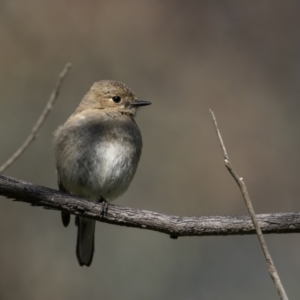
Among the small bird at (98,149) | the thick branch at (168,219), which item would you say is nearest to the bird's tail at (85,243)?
the small bird at (98,149)

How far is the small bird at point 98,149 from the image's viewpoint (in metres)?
5.65

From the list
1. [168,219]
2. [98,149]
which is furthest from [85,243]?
[168,219]

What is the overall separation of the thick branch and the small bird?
991 mm

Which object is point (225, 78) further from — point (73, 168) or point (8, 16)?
point (73, 168)

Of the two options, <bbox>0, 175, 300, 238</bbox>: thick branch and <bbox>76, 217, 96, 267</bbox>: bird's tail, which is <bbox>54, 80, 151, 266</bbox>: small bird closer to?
<bbox>76, 217, 96, 267</bbox>: bird's tail

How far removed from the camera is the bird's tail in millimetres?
6074

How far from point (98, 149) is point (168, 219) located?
147 cm

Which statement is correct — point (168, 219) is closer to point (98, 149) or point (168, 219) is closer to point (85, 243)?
point (98, 149)

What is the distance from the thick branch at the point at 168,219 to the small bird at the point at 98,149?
991 mm

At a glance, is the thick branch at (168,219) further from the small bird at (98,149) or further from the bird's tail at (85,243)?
the bird's tail at (85,243)

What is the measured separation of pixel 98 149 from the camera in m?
5.65

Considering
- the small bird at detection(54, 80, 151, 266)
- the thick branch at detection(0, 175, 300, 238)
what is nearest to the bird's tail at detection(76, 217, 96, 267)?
the small bird at detection(54, 80, 151, 266)

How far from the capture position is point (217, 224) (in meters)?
4.31

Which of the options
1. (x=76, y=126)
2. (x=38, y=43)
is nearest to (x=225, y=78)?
(x=38, y=43)
